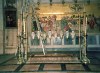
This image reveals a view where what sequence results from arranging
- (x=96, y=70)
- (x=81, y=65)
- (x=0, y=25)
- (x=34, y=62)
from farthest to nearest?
(x=0, y=25), (x=34, y=62), (x=81, y=65), (x=96, y=70)

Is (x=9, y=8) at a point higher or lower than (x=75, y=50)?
higher

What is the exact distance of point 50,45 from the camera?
19844 mm

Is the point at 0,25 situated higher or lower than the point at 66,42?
higher

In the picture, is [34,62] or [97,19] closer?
[34,62]

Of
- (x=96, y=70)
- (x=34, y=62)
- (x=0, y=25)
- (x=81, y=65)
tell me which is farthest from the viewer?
(x=0, y=25)

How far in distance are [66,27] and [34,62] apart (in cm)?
570

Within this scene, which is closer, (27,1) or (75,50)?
(27,1)

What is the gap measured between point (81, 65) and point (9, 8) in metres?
8.05

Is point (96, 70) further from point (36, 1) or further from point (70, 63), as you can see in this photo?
point (36, 1)

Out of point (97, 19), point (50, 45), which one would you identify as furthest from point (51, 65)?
point (97, 19)

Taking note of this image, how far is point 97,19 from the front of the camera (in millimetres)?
19859

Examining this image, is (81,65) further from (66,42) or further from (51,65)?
(66,42)

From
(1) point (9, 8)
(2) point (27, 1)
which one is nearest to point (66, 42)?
(1) point (9, 8)

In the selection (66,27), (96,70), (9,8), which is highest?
(9,8)
